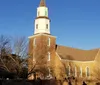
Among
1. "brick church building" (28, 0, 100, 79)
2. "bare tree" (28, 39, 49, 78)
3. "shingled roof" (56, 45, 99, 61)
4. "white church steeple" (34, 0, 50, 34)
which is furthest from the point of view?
"shingled roof" (56, 45, 99, 61)

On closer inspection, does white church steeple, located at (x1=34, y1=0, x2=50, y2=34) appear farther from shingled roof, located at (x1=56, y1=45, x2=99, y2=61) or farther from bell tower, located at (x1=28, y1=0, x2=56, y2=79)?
shingled roof, located at (x1=56, y1=45, x2=99, y2=61)

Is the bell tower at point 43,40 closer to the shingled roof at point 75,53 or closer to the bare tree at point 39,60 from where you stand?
the bare tree at point 39,60

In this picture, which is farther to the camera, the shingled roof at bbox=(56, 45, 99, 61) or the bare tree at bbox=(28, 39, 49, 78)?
the shingled roof at bbox=(56, 45, 99, 61)

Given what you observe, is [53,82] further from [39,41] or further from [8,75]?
[39,41]

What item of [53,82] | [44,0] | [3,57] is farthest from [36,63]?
[44,0]

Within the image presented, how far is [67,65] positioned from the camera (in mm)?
63375

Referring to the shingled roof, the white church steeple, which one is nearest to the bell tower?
the white church steeple

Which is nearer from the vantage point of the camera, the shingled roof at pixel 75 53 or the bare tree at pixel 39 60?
the bare tree at pixel 39 60

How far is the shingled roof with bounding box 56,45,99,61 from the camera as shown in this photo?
64.9 m

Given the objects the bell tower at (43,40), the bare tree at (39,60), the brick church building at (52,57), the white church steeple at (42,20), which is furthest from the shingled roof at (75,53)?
the white church steeple at (42,20)

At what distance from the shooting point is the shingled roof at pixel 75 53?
6491 cm

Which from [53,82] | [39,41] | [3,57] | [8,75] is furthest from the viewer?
[39,41]

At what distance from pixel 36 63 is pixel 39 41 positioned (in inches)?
359

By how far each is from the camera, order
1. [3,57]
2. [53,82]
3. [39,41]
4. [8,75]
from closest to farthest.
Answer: [53,82], [8,75], [3,57], [39,41]
